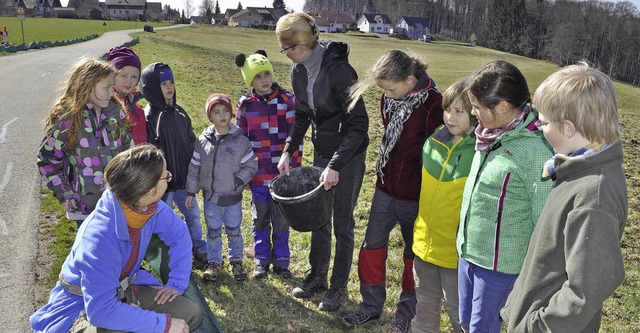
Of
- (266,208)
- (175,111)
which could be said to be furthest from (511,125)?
(175,111)

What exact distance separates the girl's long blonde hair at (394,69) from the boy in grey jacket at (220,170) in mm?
1439

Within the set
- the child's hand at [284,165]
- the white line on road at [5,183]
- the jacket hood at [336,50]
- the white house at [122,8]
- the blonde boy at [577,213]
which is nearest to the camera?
the blonde boy at [577,213]

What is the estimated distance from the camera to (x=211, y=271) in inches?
183

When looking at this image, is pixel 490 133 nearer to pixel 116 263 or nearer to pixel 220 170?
pixel 116 263

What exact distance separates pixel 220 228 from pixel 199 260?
545mm

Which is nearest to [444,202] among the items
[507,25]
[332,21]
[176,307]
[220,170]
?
[176,307]

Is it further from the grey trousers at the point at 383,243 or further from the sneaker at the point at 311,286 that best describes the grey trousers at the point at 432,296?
the sneaker at the point at 311,286

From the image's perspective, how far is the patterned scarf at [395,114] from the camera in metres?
3.51

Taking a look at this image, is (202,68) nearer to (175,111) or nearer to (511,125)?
(175,111)

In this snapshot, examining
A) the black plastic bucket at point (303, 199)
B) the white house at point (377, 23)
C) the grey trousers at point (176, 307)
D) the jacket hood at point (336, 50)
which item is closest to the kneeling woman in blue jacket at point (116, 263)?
the grey trousers at point (176, 307)

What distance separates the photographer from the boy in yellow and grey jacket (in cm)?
315

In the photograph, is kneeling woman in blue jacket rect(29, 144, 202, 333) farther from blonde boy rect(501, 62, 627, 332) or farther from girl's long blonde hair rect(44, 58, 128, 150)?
blonde boy rect(501, 62, 627, 332)

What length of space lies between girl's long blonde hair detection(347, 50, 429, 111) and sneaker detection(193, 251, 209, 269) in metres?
2.55

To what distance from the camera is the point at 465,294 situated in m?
3.03
